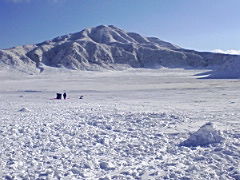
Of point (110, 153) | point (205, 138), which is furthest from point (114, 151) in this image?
point (205, 138)

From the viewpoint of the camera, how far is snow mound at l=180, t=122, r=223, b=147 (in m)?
9.05

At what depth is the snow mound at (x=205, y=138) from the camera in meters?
9.05

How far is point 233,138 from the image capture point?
946 centimetres

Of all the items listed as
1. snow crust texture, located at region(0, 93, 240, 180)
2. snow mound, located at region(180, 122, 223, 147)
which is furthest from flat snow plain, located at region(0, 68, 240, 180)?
snow mound, located at region(180, 122, 223, 147)

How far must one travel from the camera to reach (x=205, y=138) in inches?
360

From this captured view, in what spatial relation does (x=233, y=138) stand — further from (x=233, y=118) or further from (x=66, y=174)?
(x=66, y=174)

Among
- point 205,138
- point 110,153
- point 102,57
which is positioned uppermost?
point 102,57

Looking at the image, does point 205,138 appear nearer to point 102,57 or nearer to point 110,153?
point 110,153

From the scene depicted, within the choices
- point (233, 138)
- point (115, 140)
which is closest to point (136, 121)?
point (115, 140)

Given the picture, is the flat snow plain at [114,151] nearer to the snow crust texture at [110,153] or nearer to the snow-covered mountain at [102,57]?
the snow crust texture at [110,153]

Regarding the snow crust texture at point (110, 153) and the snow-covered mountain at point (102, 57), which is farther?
the snow-covered mountain at point (102, 57)

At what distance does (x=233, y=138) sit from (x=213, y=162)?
7.97 feet

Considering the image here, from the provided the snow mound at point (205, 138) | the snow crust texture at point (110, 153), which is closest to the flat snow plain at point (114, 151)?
the snow crust texture at point (110, 153)

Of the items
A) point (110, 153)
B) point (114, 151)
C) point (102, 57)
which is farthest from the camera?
point (102, 57)
